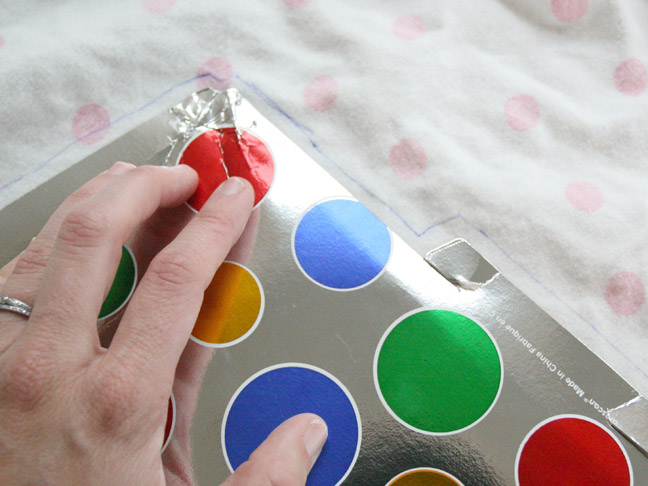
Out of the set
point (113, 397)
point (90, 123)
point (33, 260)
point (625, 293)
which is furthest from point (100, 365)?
point (625, 293)

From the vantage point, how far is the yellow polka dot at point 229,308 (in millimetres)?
478

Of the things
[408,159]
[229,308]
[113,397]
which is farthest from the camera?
[408,159]

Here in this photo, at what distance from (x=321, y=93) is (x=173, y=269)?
0.31 meters

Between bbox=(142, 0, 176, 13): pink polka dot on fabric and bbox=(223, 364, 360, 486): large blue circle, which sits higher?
bbox=(142, 0, 176, 13): pink polka dot on fabric

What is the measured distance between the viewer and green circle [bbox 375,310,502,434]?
448mm

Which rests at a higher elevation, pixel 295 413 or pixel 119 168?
pixel 119 168

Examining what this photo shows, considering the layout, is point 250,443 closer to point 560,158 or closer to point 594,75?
point 560,158


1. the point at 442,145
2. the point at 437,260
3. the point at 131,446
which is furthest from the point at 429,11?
the point at 131,446

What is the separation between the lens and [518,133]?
61 centimetres

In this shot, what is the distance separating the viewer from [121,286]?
499mm

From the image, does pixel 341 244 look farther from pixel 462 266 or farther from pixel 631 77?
pixel 631 77

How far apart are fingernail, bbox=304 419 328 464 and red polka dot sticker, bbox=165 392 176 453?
0.11m

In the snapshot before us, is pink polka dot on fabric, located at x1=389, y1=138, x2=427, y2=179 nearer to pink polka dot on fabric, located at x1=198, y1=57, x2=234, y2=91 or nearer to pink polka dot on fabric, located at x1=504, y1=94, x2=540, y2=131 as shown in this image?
pink polka dot on fabric, located at x1=504, y1=94, x2=540, y2=131

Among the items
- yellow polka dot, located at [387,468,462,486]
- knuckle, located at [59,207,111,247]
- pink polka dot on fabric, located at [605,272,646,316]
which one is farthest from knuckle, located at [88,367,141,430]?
pink polka dot on fabric, located at [605,272,646,316]
